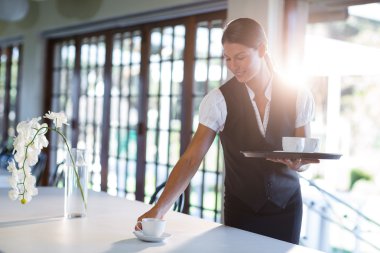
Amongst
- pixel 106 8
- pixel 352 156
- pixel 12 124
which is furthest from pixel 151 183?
pixel 352 156

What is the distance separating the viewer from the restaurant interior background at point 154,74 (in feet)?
12.8

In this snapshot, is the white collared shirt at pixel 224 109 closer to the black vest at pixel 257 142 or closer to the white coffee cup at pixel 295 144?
the black vest at pixel 257 142

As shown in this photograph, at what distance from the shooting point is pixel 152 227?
61.8 inches

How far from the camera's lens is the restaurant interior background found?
3.89m

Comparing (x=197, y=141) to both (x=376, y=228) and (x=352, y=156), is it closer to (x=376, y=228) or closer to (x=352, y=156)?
(x=376, y=228)

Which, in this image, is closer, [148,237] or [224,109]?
[148,237]

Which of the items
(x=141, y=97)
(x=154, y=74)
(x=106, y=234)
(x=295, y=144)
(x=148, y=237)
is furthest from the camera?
(x=141, y=97)

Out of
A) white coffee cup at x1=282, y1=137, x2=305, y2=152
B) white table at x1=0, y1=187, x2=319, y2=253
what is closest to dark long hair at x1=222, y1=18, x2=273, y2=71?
white coffee cup at x1=282, y1=137, x2=305, y2=152

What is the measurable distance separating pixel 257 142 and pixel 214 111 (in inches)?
7.8

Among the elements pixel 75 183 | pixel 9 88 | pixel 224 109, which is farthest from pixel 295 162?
pixel 9 88

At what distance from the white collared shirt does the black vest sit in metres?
0.02

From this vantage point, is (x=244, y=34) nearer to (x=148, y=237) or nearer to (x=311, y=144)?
(x=311, y=144)

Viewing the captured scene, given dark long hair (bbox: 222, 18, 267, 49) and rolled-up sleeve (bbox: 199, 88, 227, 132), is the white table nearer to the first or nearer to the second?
rolled-up sleeve (bbox: 199, 88, 227, 132)

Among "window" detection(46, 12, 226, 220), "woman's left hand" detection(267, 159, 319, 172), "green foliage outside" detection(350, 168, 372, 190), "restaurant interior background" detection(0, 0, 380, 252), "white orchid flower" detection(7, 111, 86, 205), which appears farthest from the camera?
"green foliage outside" detection(350, 168, 372, 190)
